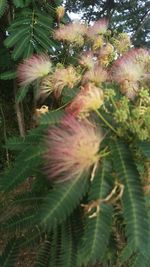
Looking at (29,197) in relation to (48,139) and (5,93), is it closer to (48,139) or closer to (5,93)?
(48,139)

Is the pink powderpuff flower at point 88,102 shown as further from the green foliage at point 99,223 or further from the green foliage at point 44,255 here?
the green foliage at point 44,255

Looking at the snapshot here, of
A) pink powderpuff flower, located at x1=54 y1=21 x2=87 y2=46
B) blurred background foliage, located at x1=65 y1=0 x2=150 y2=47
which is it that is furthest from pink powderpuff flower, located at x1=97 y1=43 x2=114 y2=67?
blurred background foliage, located at x1=65 y1=0 x2=150 y2=47

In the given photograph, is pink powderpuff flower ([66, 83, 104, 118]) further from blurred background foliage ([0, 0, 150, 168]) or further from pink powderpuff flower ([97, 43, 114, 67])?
blurred background foliage ([0, 0, 150, 168])

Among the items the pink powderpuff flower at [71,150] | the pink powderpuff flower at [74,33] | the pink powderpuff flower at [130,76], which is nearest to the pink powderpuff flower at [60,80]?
the pink powderpuff flower at [130,76]

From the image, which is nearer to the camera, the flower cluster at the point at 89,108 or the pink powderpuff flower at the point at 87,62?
the flower cluster at the point at 89,108

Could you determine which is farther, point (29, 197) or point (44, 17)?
point (44, 17)

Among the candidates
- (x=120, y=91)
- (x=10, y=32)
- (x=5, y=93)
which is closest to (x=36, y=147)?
(x=120, y=91)

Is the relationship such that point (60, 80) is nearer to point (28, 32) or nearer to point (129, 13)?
point (28, 32)

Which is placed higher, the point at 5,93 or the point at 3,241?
the point at 5,93
